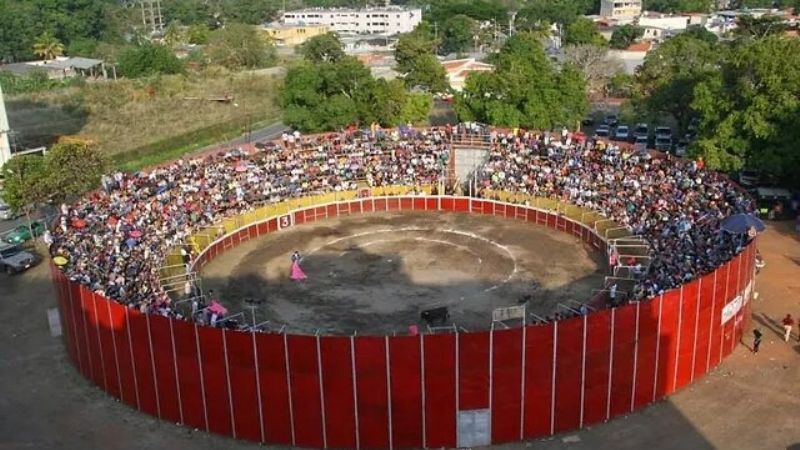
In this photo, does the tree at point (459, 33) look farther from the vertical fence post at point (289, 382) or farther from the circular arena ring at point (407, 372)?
the vertical fence post at point (289, 382)

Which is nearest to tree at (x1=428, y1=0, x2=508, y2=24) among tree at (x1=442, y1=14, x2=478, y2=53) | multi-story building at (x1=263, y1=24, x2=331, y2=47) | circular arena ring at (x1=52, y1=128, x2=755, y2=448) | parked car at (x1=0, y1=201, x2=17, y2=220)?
tree at (x1=442, y1=14, x2=478, y2=53)

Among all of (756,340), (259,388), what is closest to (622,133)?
(756,340)

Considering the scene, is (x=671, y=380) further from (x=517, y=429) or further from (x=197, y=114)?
(x=197, y=114)

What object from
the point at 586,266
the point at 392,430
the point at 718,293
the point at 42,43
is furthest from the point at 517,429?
the point at 42,43

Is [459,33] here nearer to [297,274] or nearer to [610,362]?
[297,274]

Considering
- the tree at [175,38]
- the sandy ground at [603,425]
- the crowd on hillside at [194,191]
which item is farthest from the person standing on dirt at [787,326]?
the tree at [175,38]

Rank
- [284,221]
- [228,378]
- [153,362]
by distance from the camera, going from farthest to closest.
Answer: [284,221] → [153,362] → [228,378]
